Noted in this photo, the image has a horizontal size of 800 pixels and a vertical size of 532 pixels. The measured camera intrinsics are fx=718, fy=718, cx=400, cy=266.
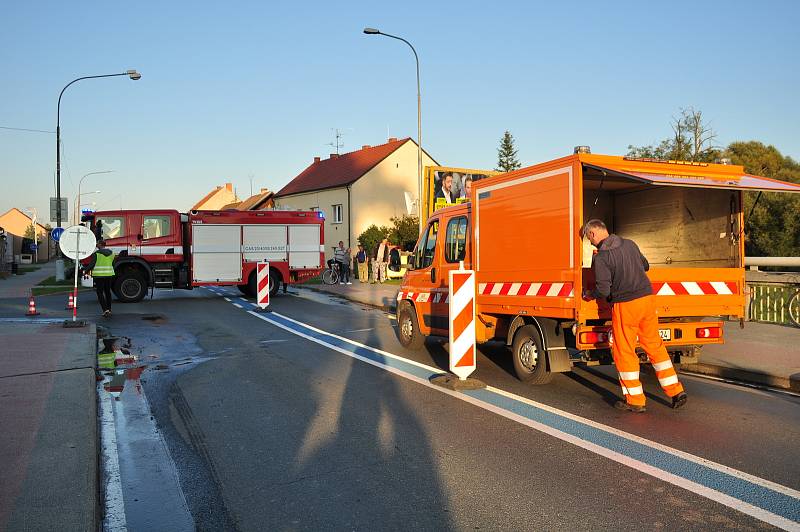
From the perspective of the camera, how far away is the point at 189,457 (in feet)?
18.2

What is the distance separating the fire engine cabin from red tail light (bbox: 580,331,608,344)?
56.4ft

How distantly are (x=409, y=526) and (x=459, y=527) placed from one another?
282mm

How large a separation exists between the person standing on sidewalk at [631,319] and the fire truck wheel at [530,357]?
1.21m

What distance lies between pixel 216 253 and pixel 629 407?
1821cm

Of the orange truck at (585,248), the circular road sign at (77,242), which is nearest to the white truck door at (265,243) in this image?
the circular road sign at (77,242)

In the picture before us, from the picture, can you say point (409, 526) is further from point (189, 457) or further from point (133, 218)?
point (133, 218)

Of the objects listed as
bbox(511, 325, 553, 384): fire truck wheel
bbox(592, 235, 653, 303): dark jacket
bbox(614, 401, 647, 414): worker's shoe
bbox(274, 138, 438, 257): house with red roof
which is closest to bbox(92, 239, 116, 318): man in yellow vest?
bbox(511, 325, 553, 384): fire truck wheel

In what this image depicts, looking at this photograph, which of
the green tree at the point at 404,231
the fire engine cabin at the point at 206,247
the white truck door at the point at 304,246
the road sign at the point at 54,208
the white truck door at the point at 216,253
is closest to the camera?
the fire engine cabin at the point at 206,247

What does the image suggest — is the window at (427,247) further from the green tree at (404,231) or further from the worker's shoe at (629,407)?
the green tree at (404,231)

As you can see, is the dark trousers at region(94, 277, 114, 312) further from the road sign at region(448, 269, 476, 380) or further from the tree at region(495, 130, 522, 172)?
the tree at region(495, 130, 522, 172)

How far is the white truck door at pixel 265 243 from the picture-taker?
23.6 m

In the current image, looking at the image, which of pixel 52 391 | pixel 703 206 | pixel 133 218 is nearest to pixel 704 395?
pixel 703 206

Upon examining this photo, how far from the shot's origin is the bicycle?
31453 mm

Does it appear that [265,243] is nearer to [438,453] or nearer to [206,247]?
[206,247]
